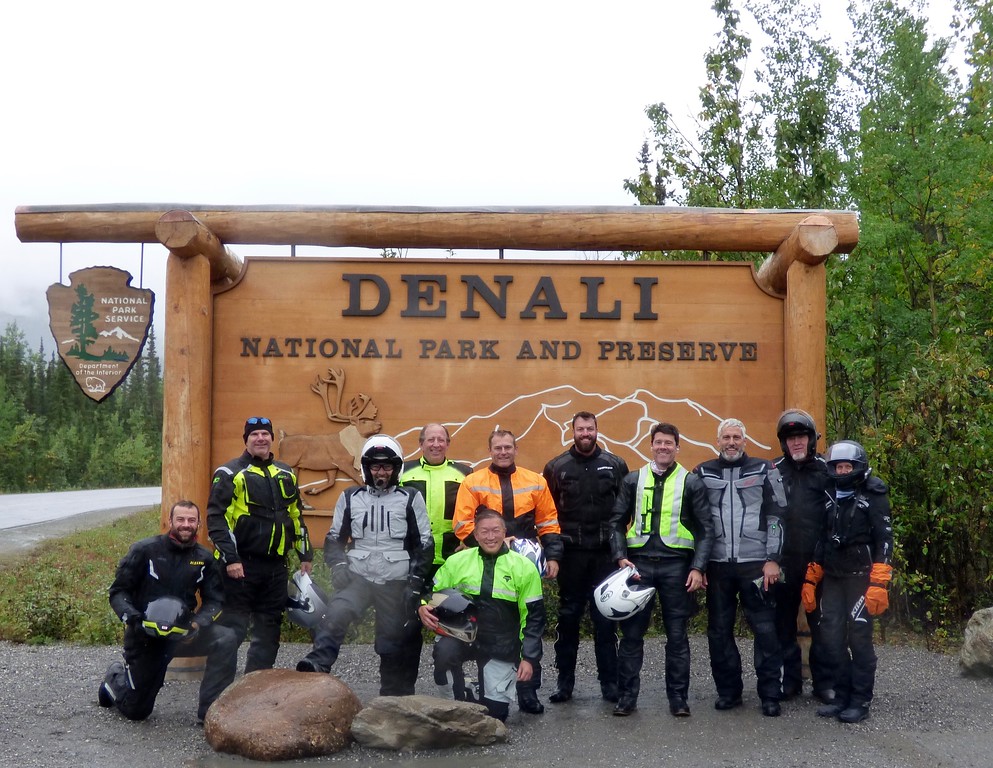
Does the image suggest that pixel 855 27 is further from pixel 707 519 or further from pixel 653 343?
pixel 707 519

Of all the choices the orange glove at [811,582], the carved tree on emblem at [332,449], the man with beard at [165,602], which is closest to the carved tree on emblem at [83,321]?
the carved tree on emblem at [332,449]

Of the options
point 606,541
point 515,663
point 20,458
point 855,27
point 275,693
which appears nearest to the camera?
point 275,693

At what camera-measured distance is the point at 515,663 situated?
6.32 m

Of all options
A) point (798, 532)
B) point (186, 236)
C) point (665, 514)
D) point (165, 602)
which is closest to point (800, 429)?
point (798, 532)

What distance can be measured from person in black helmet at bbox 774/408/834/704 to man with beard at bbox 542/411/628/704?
1122 mm

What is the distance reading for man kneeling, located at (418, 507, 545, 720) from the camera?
627 centimetres

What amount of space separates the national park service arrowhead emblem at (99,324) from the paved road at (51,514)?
8.81 metres

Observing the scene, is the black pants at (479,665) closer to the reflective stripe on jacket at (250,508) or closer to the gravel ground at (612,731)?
the gravel ground at (612,731)

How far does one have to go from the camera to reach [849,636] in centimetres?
653

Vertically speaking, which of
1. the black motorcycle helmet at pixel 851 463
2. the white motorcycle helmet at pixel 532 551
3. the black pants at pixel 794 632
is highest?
the black motorcycle helmet at pixel 851 463

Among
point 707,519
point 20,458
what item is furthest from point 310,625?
point 20,458

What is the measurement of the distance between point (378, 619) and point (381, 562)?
1.18 feet

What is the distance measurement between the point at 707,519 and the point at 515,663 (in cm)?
150

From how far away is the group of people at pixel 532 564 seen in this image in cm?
635
